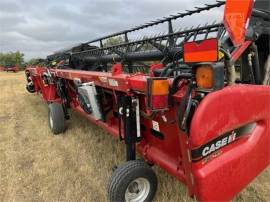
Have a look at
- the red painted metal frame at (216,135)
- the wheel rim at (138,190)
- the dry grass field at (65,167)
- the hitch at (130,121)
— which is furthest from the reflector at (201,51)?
the dry grass field at (65,167)

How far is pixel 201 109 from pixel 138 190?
1153 millimetres

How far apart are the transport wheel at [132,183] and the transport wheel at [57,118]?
2564mm

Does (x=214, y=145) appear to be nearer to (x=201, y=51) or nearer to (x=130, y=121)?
(x=201, y=51)

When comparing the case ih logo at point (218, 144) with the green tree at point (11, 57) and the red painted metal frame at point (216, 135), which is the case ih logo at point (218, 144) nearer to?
the red painted metal frame at point (216, 135)

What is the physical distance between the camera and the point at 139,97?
8.45 ft

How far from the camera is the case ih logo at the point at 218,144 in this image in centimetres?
187

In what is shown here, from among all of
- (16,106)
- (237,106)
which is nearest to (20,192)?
(237,106)

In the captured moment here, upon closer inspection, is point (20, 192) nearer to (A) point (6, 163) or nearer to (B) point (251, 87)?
(A) point (6, 163)

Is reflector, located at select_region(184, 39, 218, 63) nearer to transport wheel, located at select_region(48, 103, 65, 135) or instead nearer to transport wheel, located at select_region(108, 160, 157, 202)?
transport wheel, located at select_region(108, 160, 157, 202)

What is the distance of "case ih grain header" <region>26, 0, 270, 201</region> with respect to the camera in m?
1.78

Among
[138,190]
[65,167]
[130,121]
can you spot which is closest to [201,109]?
[130,121]

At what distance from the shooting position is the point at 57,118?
4.74 m

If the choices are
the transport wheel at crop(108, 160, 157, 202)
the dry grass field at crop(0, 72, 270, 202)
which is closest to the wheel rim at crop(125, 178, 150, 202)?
the transport wheel at crop(108, 160, 157, 202)

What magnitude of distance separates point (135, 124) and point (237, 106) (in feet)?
3.32
